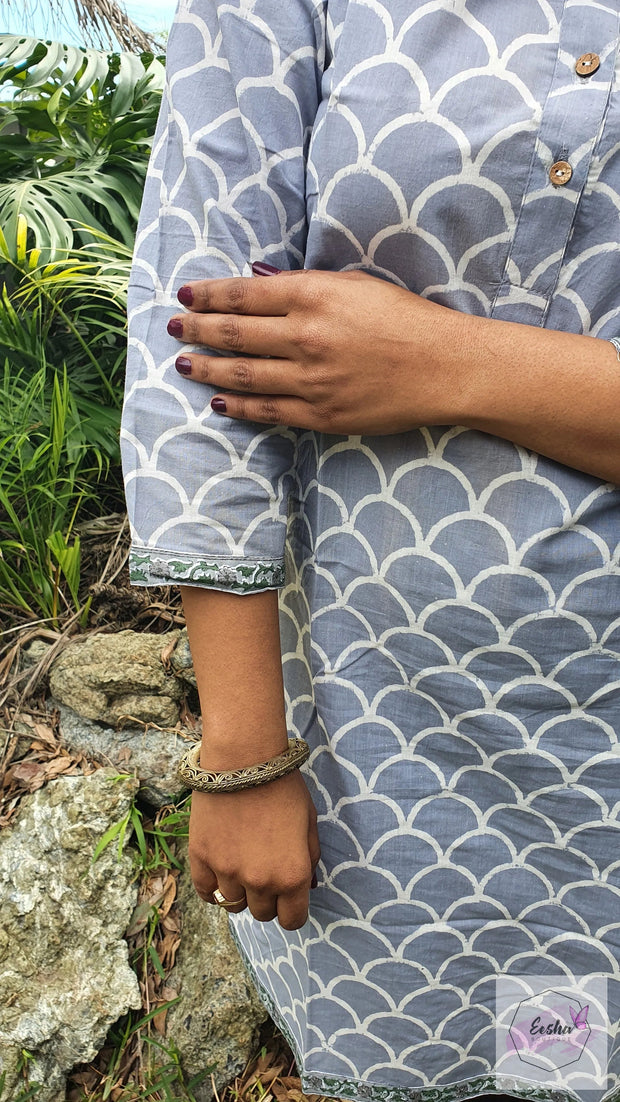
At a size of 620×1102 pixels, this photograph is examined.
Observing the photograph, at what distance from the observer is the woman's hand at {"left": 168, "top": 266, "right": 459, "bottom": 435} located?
62 centimetres

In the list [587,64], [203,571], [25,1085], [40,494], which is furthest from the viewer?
[40,494]

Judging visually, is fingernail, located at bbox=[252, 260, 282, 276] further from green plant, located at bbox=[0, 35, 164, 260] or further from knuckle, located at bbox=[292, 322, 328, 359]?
green plant, located at bbox=[0, 35, 164, 260]

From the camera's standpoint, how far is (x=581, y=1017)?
0.85m

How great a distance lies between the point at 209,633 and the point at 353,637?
0.46 ft

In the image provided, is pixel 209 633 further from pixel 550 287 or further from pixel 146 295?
pixel 550 287

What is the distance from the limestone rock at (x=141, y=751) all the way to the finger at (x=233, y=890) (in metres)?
0.89

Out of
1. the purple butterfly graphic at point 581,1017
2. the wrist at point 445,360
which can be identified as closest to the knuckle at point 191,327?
the wrist at point 445,360

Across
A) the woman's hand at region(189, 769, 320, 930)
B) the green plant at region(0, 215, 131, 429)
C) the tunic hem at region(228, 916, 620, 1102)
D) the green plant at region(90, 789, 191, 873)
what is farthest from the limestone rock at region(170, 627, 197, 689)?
the woman's hand at region(189, 769, 320, 930)

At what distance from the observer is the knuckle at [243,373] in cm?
65

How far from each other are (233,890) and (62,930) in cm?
91

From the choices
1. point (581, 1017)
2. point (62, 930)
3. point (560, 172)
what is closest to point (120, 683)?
point (62, 930)

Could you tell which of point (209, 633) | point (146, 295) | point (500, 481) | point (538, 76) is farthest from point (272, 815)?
point (538, 76)

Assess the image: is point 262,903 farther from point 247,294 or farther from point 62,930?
point 62,930

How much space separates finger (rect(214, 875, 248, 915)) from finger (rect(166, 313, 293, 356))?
479 mm
